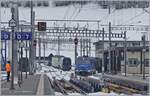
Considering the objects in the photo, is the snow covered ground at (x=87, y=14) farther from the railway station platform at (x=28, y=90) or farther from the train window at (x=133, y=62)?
the train window at (x=133, y=62)

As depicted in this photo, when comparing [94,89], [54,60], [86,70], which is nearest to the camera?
[94,89]

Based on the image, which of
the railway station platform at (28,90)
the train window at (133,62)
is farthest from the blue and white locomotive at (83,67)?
the railway station platform at (28,90)

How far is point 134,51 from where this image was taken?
71.0m

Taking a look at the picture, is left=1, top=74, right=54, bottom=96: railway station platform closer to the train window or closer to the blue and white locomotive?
the blue and white locomotive

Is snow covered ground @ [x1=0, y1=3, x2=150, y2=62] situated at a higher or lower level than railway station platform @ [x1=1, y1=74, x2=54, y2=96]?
higher

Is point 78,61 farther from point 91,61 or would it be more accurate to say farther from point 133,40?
point 133,40

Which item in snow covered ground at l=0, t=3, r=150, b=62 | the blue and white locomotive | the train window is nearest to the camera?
snow covered ground at l=0, t=3, r=150, b=62

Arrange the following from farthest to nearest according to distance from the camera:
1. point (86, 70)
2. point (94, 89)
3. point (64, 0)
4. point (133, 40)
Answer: point (133, 40)
point (86, 70)
point (94, 89)
point (64, 0)

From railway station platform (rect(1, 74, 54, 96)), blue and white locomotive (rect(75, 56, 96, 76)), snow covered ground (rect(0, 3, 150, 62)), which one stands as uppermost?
snow covered ground (rect(0, 3, 150, 62))

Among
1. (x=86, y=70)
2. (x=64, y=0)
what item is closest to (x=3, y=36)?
(x=64, y=0)

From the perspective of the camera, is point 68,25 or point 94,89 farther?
point 68,25

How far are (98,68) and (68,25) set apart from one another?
15.6m

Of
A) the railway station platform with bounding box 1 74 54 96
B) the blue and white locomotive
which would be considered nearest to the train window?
the blue and white locomotive

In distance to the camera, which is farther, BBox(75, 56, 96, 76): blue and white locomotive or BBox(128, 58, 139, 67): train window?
BBox(75, 56, 96, 76): blue and white locomotive
